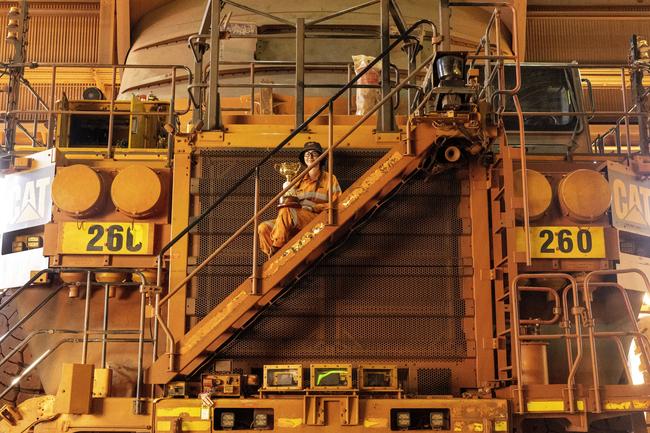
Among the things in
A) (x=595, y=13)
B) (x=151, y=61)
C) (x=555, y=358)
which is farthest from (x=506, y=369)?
(x=595, y=13)

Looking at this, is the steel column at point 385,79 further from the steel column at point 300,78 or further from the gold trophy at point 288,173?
the gold trophy at point 288,173

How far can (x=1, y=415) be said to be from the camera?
7.93 meters

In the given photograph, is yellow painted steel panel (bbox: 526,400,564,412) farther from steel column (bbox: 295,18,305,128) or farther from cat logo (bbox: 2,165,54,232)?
cat logo (bbox: 2,165,54,232)

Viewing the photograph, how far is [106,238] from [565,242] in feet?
15.9

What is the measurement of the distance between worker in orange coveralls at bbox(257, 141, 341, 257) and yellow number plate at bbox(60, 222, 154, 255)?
4.73 ft

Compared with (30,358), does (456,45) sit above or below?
above

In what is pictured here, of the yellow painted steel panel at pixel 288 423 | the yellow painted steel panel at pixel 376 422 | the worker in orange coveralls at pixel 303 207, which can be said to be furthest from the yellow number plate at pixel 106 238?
the yellow painted steel panel at pixel 376 422

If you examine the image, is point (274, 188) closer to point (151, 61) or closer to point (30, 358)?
point (30, 358)

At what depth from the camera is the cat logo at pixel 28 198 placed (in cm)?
878

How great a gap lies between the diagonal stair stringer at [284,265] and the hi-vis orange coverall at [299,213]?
21 cm

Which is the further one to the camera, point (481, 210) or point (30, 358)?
point (30, 358)

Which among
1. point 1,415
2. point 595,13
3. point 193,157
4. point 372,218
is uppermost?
point 595,13

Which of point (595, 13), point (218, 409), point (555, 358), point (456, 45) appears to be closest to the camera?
point (218, 409)

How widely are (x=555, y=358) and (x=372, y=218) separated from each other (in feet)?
8.15
